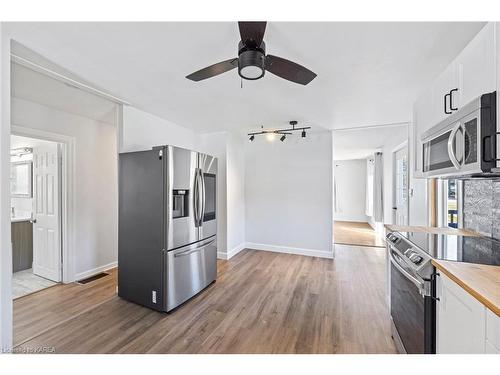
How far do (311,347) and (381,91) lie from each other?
102 inches

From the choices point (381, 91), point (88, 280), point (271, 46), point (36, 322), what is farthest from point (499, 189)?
point (88, 280)

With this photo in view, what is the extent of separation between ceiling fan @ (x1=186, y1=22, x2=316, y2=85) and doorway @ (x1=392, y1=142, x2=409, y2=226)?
3.81 meters

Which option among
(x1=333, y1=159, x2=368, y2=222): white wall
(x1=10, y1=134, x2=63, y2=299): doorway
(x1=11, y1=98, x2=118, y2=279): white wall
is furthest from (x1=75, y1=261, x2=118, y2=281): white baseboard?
(x1=333, y1=159, x2=368, y2=222): white wall

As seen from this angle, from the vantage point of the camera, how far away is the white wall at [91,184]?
300cm

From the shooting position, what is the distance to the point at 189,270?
253cm

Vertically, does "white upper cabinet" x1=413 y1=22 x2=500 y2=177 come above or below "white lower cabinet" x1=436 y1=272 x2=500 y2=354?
above

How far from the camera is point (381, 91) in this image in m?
2.37

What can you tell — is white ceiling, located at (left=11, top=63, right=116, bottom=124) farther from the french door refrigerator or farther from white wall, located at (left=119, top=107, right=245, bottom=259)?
the french door refrigerator

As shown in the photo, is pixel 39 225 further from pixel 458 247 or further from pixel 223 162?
pixel 458 247

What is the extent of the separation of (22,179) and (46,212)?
1226 mm

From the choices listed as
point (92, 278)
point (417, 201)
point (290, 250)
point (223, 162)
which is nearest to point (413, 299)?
point (417, 201)

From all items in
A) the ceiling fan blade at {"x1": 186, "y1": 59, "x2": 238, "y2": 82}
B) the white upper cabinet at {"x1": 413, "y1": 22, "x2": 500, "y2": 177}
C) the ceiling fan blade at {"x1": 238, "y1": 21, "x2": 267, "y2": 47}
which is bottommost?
the white upper cabinet at {"x1": 413, "y1": 22, "x2": 500, "y2": 177}

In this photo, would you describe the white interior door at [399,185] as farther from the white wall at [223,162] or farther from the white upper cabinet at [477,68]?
the white upper cabinet at [477,68]

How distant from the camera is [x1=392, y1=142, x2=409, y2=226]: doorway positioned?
174 inches
